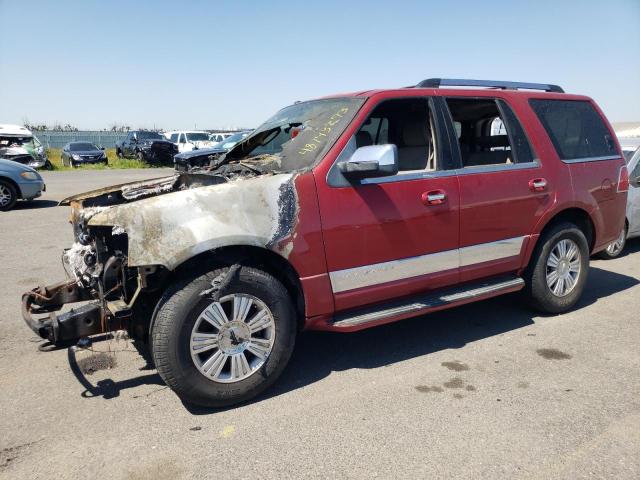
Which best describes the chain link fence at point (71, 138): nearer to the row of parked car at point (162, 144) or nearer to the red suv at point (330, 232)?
the row of parked car at point (162, 144)

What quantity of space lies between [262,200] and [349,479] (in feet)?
5.55

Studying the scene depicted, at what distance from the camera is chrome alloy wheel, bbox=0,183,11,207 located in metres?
11.2

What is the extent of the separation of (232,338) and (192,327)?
10.9 inches

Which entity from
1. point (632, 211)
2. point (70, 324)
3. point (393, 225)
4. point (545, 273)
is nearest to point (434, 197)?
point (393, 225)

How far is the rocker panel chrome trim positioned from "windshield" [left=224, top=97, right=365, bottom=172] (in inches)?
32.7

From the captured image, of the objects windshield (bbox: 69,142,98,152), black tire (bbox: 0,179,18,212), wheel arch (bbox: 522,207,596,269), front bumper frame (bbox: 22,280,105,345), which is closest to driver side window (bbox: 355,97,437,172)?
wheel arch (bbox: 522,207,596,269)

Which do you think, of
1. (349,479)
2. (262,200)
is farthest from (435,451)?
(262,200)

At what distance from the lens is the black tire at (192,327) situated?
10.1 ft

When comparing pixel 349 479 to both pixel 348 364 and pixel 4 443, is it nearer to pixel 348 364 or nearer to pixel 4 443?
pixel 348 364

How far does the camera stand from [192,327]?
3.13 meters

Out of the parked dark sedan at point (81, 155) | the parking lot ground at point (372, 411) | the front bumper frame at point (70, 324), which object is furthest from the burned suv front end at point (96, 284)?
the parked dark sedan at point (81, 155)

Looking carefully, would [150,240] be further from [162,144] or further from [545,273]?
[162,144]

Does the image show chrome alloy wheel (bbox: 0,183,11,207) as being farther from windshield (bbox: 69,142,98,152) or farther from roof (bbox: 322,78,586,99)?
windshield (bbox: 69,142,98,152)

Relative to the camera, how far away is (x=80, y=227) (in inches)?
142
